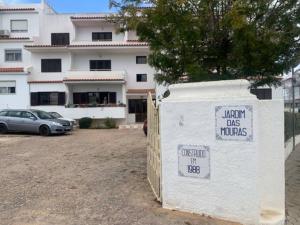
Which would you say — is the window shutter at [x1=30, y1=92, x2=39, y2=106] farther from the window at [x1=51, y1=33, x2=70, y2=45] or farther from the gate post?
the gate post

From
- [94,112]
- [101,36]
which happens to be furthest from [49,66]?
[94,112]

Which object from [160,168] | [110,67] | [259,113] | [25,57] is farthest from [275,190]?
[25,57]

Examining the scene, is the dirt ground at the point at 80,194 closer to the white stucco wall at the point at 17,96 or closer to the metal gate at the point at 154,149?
the metal gate at the point at 154,149

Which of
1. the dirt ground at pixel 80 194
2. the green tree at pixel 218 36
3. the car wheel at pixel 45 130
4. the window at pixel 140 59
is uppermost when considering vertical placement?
the window at pixel 140 59

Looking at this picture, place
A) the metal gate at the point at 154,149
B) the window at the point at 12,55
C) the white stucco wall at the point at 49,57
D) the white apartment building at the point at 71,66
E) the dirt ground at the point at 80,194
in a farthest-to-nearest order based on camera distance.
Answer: the window at the point at 12,55 < the white stucco wall at the point at 49,57 < the white apartment building at the point at 71,66 < the metal gate at the point at 154,149 < the dirt ground at the point at 80,194

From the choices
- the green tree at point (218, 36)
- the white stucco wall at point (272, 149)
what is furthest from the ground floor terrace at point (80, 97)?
the white stucco wall at point (272, 149)

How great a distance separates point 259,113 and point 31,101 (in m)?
36.0

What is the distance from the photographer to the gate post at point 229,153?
265 inches

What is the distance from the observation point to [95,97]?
41844 mm

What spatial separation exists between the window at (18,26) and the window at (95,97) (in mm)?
9716

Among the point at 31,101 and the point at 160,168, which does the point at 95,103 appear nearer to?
the point at 31,101

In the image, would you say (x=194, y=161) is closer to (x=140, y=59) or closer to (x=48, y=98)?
(x=48, y=98)

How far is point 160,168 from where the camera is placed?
802 centimetres

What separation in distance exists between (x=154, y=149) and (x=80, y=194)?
176cm
